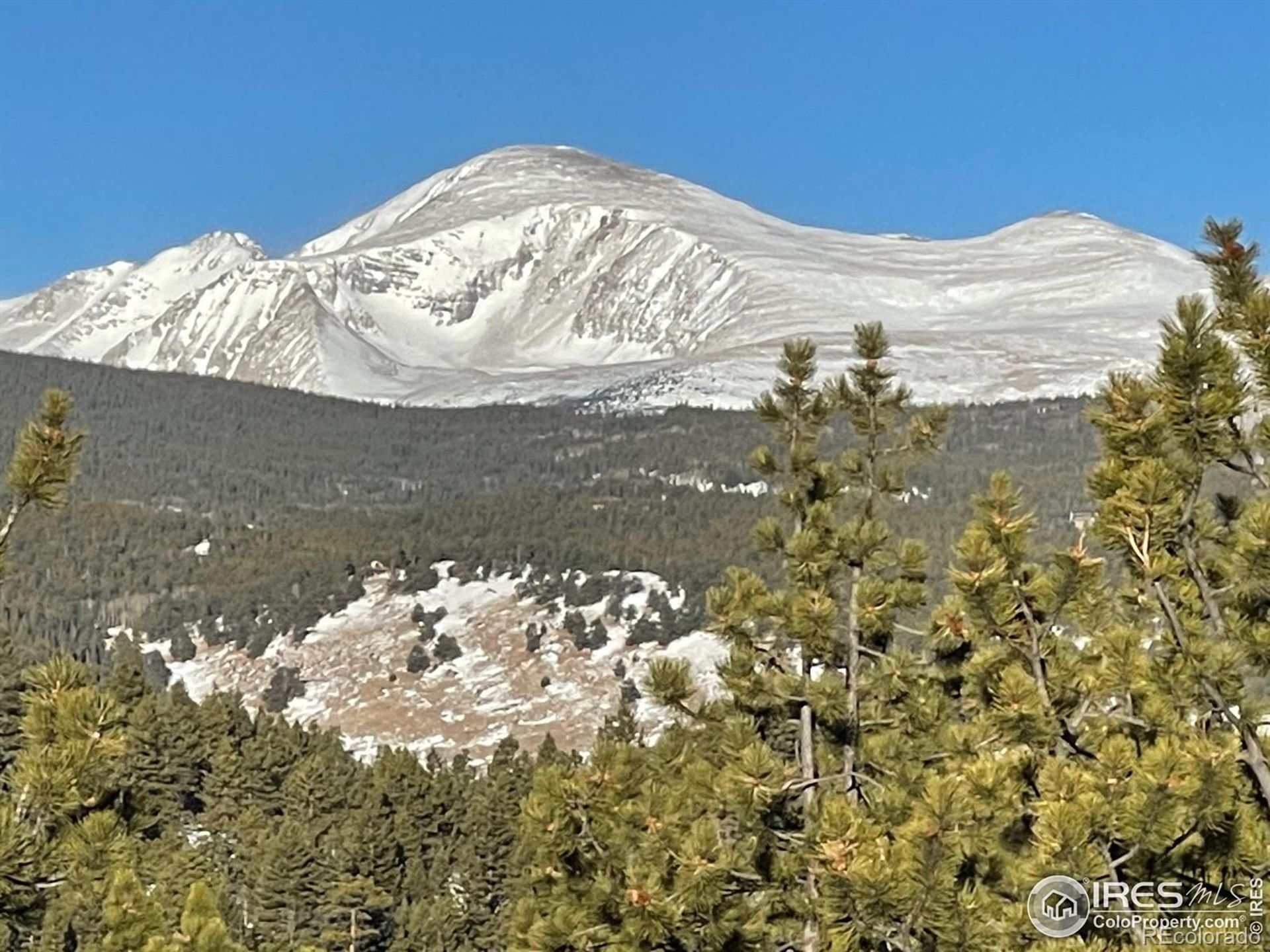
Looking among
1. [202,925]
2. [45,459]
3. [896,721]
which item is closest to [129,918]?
[202,925]

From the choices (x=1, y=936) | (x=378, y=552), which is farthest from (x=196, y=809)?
(x=378, y=552)

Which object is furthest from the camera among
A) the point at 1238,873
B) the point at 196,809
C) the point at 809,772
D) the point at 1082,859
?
the point at 196,809

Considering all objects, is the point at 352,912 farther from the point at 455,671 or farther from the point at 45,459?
the point at 455,671

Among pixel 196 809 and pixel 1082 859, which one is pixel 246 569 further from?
pixel 1082 859

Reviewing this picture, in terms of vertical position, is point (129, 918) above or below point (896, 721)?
below

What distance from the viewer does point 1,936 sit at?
12.7 m

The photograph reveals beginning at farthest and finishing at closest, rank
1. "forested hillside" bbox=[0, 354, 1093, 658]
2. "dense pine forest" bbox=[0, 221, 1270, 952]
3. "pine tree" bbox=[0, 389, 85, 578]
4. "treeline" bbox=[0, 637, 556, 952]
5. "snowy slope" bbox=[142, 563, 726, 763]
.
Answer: "forested hillside" bbox=[0, 354, 1093, 658]
"snowy slope" bbox=[142, 563, 726, 763]
"treeline" bbox=[0, 637, 556, 952]
"dense pine forest" bbox=[0, 221, 1270, 952]
"pine tree" bbox=[0, 389, 85, 578]

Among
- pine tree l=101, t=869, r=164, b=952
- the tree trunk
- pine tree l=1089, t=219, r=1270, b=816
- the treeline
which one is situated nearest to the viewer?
pine tree l=1089, t=219, r=1270, b=816

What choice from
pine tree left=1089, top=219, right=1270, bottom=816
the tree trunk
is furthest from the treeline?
pine tree left=1089, top=219, right=1270, bottom=816

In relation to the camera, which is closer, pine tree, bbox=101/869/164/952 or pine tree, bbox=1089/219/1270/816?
pine tree, bbox=1089/219/1270/816

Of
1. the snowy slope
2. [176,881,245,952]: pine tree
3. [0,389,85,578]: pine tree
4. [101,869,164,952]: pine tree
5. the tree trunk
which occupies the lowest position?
the snowy slope

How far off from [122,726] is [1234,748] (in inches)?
216

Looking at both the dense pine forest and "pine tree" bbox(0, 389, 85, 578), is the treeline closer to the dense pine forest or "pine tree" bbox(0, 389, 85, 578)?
the dense pine forest

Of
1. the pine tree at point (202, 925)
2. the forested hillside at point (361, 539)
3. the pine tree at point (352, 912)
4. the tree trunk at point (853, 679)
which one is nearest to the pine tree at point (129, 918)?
the pine tree at point (202, 925)
